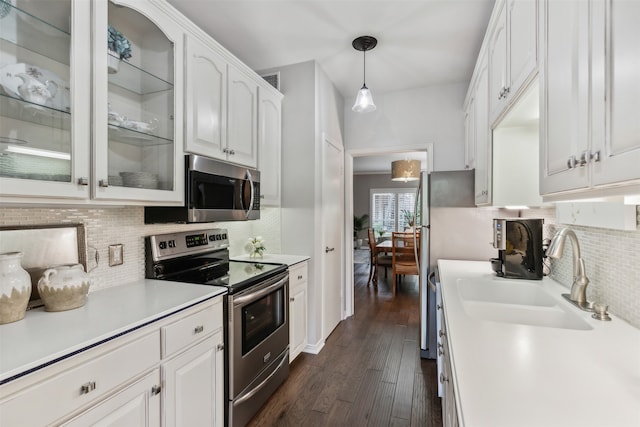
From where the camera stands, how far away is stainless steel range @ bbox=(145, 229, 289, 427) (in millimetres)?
1701

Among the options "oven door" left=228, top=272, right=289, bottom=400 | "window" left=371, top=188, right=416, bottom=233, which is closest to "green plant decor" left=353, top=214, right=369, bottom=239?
"window" left=371, top=188, right=416, bottom=233

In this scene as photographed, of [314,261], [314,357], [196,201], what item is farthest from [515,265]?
[196,201]

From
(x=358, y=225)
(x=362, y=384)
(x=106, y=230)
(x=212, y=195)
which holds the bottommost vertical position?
(x=362, y=384)

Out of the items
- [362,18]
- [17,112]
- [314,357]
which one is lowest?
[314,357]

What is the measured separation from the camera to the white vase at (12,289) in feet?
3.61

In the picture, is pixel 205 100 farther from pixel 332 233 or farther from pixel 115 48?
pixel 332 233

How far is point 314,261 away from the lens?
9.02 feet

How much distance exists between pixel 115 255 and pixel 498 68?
229 centimetres

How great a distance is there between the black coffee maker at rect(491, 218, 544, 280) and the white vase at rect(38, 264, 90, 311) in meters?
2.29

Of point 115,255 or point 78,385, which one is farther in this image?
point 115,255

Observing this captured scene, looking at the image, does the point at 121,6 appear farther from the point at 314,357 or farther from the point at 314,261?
the point at 314,357

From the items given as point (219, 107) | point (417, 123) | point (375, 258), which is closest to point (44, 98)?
point (219, 107)

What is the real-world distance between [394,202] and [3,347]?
338 inches

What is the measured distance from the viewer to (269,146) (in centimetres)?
263
